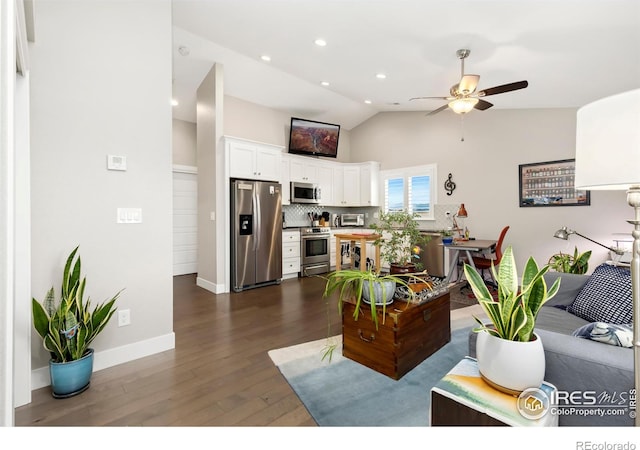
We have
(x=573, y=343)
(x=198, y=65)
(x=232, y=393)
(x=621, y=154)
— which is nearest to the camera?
(x=621, y=154)

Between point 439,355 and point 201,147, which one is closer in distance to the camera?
point 439,355

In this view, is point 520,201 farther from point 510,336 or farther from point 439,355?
point 510,336

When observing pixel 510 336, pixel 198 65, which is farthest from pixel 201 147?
pixel 510 336

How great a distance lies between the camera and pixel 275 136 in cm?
584

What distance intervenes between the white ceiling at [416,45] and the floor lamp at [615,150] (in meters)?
2.11

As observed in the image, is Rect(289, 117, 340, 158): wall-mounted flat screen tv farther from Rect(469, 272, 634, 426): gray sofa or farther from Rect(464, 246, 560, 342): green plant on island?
Rect(469, 272, 634, 426): gray sofa

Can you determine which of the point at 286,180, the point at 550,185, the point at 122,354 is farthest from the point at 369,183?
the point at 122,354

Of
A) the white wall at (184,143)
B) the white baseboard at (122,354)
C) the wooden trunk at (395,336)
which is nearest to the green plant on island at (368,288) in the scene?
the wooden trunk at (395,336)

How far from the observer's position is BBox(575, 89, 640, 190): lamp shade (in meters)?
0.83

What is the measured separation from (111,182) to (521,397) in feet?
8.95

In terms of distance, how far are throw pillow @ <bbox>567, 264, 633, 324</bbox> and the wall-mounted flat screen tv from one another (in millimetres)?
4896

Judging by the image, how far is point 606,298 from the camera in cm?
183

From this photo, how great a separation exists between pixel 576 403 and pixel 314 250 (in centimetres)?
469

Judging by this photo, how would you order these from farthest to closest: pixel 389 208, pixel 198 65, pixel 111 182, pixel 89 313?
1. pixel 389 208
2. pixel 198 65
3. pixel 111 182
4. pixel 89 313
